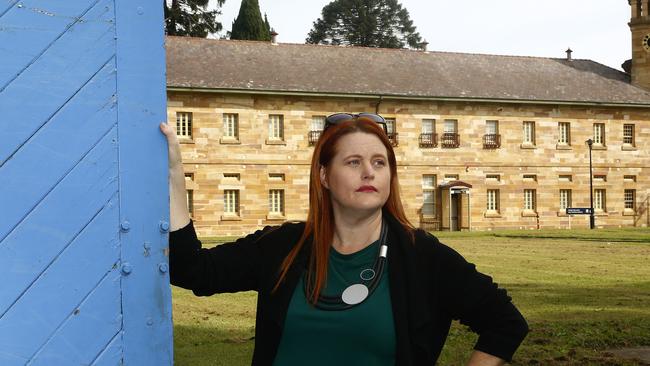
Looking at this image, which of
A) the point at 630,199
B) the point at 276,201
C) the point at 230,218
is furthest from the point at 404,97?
the point at 630,199

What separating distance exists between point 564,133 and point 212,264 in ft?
129

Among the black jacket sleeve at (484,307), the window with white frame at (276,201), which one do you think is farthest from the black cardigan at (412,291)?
the window with white frame at (276,201)

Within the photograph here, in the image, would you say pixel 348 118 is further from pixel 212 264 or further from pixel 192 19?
pixel 192 19

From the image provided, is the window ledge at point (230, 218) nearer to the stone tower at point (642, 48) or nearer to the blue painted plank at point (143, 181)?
the stone tower at point (642, 48)

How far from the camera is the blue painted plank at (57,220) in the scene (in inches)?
80.5

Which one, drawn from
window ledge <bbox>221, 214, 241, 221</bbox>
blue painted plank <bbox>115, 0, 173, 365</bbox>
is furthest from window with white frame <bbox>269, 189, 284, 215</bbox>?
blue painted plank <bbox>115, 0, 173, 365</bbox>

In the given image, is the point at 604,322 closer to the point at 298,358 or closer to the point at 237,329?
the point at 237,329

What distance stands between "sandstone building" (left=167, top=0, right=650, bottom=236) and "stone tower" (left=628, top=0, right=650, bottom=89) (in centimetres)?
6

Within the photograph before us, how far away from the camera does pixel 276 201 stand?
3559 cm

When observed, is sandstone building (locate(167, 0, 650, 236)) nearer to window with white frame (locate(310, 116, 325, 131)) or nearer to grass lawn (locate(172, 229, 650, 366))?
window with white frame (locate(310, 116, 325, 131))

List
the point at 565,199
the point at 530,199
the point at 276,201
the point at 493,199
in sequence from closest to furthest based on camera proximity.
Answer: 1. the point at 276,201
2. the point at 493,199
3. the point at 530,199
4. the point at 565,199

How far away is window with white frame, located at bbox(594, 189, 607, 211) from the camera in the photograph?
3997 centimetres

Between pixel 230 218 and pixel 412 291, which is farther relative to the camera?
pixel 230 218

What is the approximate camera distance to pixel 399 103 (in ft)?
121
